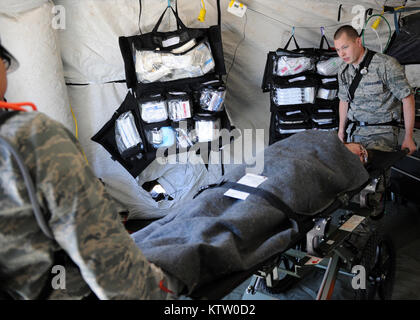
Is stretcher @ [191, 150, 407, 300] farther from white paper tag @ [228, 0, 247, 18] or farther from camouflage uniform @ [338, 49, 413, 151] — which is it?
white paper tag @ [228, 0, 247, 18]

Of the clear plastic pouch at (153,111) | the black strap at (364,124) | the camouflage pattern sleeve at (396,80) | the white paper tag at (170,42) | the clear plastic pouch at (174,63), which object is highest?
the white paper tag at (170,42)

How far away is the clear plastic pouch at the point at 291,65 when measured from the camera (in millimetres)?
3439

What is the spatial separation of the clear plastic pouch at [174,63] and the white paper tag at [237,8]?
58 cm

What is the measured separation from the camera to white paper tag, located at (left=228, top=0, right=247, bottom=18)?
349 centimetres

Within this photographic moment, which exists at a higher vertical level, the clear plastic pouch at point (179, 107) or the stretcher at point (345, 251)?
the clear plastic pouch at point (179, 107)

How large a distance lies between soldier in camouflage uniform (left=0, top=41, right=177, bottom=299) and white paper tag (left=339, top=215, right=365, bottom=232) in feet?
4.70

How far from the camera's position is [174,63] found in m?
3.05

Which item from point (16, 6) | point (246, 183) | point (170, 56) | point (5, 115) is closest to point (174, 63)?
point (170, 56)

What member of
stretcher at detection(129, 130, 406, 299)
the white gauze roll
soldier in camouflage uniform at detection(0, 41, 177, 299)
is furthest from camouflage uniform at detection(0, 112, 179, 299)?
the white gauze roll

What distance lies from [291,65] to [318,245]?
6.36 ft

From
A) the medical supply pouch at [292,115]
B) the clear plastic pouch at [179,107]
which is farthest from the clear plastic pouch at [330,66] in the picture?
the clear plastic pouch at [179,107]

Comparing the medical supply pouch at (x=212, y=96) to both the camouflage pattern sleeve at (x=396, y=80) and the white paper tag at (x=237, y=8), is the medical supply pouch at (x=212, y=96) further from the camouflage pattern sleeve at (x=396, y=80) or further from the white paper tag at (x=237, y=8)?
the camouflage pattern sleeve at (x=396, y=80)
